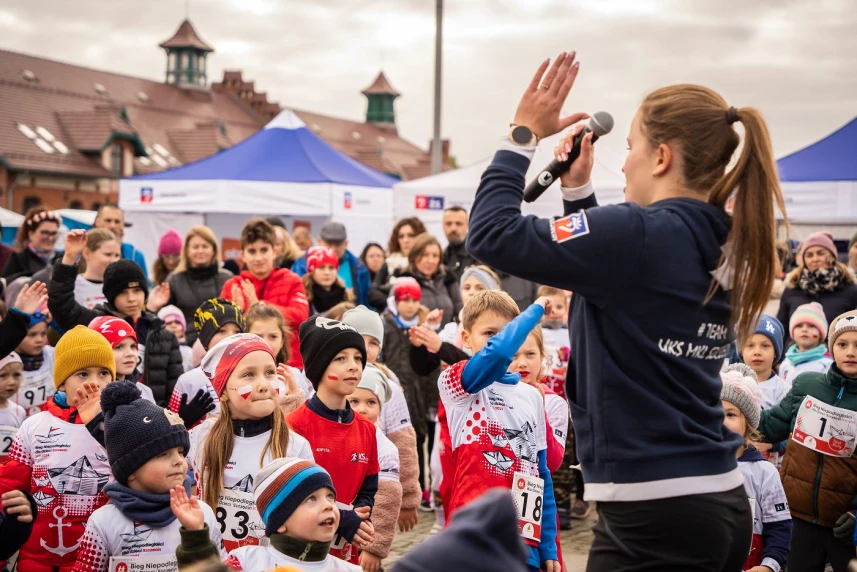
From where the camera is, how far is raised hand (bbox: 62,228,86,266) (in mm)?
5883

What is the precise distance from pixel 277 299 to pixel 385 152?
70.3m

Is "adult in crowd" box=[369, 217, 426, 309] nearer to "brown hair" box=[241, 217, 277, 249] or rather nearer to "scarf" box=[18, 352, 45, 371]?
"brown hair" box=[241, 217, 277, 249]

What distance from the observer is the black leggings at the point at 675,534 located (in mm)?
2092

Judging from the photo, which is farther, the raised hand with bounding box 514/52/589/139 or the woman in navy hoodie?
the raised hand with bounding box 514/52/589/139

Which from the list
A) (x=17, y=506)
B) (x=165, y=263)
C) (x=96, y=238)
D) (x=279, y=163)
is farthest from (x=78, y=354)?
(x=279, y=163)

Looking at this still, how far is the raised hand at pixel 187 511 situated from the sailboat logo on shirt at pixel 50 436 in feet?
3.81

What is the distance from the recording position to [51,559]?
12.7 ft

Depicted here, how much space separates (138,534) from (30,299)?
2.03 meters

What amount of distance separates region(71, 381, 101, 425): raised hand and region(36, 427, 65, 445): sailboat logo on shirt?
112mm

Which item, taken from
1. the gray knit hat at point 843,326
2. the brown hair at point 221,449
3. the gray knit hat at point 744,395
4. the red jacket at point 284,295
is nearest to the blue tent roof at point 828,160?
the gray knit hat at point 843,326

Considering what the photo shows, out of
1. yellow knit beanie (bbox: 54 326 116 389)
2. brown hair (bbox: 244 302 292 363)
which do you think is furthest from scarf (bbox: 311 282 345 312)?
yellow knit beanie (bbox: 54 326 116 389)

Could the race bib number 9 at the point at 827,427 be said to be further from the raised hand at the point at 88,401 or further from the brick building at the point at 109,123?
the brick building at the point at 109,123

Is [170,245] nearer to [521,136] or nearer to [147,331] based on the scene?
[147,331]

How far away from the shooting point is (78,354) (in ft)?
14.2
